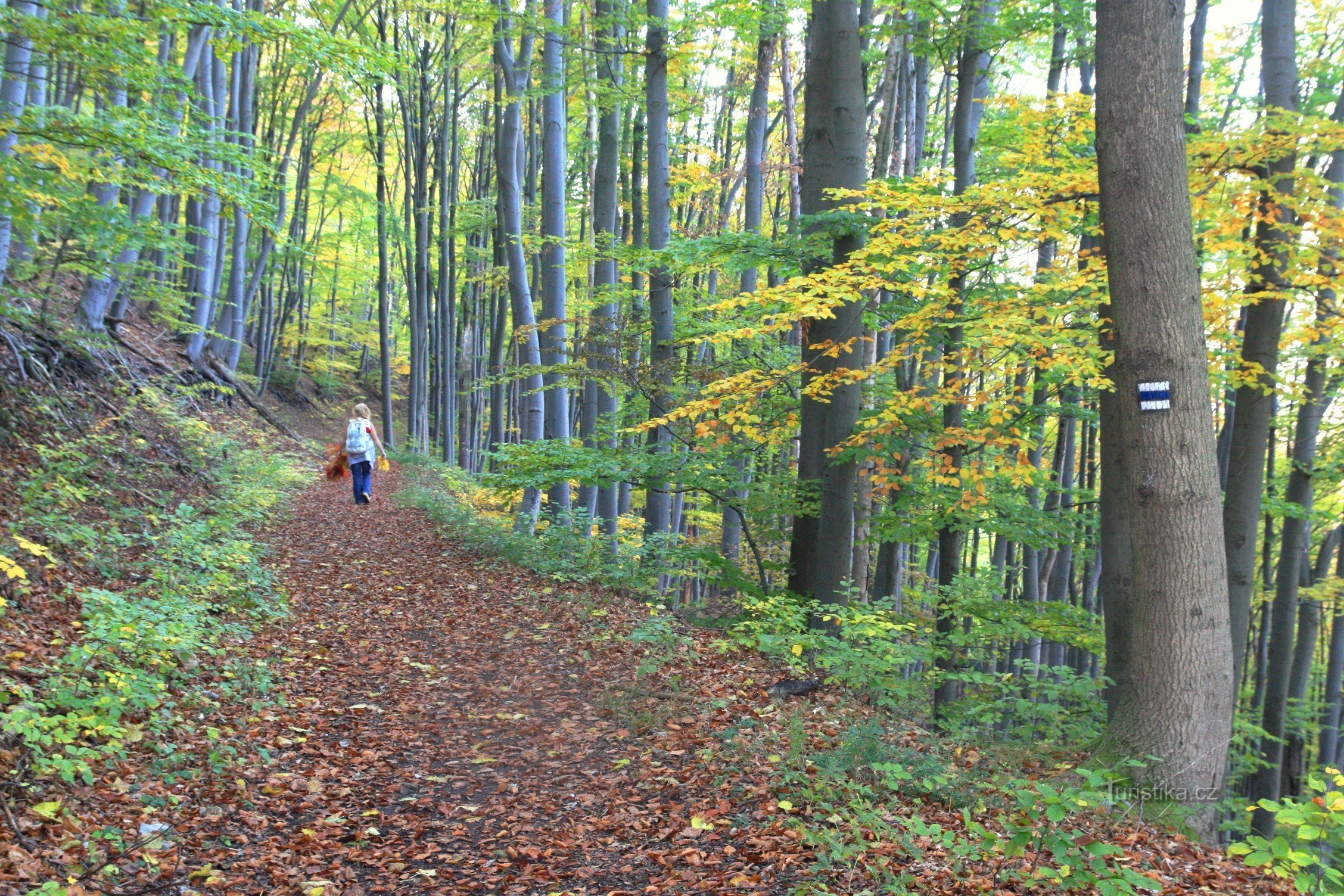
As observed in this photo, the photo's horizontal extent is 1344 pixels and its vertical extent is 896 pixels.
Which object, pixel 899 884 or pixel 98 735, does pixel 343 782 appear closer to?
pixel 98 735

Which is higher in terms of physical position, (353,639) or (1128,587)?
(1128,587)

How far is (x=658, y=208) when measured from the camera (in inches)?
425

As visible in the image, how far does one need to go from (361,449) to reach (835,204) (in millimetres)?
9015

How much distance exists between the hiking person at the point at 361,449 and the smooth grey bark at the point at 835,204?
7819 mm

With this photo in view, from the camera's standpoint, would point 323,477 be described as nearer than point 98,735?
No

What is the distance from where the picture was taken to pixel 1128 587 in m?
6.69

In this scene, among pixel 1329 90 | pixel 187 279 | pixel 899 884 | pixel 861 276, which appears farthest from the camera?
pixel 187 279

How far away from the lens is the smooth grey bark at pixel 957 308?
7.88 meters

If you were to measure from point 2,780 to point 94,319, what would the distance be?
10.5 metres

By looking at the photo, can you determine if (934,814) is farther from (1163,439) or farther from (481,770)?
(481,770)

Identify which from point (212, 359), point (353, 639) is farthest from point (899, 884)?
point (212, 359)

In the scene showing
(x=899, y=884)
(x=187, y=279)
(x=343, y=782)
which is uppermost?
(x=187, y=279)

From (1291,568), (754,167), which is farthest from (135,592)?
(1291,568)

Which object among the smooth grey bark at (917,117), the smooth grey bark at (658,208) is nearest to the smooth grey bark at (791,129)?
the smooth grey bark at (917,117)
